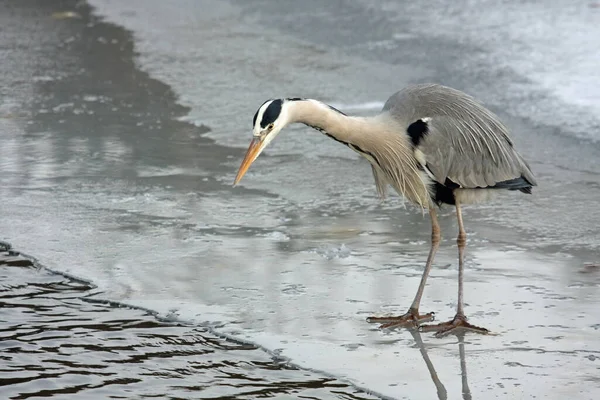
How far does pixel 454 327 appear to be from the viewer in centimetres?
496

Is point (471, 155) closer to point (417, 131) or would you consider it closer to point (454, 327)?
point (417, 131)

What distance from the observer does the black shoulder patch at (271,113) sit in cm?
500

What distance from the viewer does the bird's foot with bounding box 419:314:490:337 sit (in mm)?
4926

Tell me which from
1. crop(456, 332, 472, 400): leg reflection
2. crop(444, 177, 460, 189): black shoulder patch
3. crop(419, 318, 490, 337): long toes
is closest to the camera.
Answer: crop(456, 332, 472, 400): leg reflection

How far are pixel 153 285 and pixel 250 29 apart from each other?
24.0ft

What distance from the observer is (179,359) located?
466 cm

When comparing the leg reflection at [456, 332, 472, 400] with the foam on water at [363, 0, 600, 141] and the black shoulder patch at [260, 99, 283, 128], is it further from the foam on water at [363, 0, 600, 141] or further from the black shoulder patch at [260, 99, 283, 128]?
the foam on water at [363, 0, 600, 141]

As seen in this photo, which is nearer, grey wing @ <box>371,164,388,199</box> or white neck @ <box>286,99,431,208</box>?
white neck @ <box>286,99,431,208</box>

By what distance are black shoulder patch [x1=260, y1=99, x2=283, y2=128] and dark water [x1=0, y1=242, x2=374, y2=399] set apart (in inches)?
38.9

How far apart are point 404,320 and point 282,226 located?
1557 millimetres

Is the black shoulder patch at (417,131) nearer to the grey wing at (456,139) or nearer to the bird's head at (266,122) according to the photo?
the grey wing at (456,139)

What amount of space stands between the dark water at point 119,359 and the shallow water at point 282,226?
0.8 inches

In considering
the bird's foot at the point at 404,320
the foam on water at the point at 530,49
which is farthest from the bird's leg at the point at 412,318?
the foam on water at the point at 530,49

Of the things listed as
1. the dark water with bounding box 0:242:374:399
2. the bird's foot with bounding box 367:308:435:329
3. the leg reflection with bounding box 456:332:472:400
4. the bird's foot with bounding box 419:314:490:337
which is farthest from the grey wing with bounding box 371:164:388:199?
the dark water with bounding box 0:242:374:399
